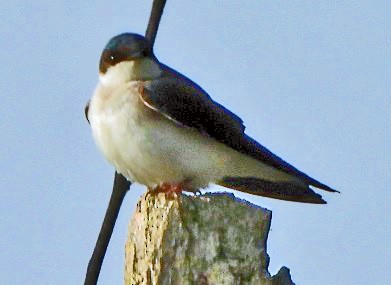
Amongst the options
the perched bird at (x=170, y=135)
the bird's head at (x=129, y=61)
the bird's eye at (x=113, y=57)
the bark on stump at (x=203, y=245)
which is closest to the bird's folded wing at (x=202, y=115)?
the perched bird at (x=170, y=135)

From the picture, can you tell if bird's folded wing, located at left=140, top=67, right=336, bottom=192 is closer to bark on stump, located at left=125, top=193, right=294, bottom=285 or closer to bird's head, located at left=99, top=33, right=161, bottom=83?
bird's head, located at left=99, top=33, right=161, bottom=83

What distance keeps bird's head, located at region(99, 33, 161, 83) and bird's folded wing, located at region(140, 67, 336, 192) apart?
0.11m

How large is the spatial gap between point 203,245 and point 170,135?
2191 mm

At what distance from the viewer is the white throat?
650 centimetres

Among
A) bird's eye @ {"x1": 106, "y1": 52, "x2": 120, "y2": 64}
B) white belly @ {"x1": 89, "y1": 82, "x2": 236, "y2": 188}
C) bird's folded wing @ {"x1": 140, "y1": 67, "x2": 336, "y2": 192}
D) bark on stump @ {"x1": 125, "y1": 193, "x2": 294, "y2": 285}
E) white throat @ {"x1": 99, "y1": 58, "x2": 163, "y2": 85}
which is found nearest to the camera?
bark on stump @ {"x1": 125, "y1": 193, "x2": 294, "y2": 285}

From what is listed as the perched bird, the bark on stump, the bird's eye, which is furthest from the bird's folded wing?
the bark on stump

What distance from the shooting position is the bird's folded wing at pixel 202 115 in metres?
6.23

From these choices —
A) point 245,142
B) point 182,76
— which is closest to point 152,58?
point 182,76

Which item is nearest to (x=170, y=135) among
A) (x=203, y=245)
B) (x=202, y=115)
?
(x=202, y=115)

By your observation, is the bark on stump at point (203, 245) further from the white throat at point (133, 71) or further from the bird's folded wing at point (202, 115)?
the white throat at point (133, 71)

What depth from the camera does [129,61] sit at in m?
6.59

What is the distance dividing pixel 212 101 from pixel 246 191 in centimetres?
57

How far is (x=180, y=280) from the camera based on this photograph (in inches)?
153

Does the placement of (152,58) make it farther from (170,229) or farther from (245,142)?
(170,229)
